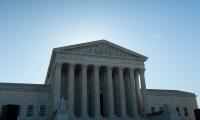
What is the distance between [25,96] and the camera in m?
37.6

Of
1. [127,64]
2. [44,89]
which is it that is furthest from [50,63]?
[127,64]

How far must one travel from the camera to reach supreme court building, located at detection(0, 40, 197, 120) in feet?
114

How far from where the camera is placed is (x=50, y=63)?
40531mm

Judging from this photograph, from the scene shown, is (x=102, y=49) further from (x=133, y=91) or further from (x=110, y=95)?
(x=133, y=91)

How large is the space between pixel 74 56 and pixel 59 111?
38.5 ft

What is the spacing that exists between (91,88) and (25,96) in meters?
11.1

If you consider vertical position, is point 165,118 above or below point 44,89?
below

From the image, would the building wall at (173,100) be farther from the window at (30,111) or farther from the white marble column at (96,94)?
the window at (30,111)

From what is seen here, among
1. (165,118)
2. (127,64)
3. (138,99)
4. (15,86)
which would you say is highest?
(127,64)

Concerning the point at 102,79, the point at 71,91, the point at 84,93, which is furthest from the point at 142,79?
the point at 71,91

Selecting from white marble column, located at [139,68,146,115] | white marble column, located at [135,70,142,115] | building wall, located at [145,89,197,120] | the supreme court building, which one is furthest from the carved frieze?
building wall, located at [145,89,197,120]

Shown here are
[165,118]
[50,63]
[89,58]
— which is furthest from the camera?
[50,63]

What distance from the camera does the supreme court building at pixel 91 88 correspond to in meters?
34.6

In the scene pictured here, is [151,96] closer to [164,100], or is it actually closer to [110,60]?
[164,100]
